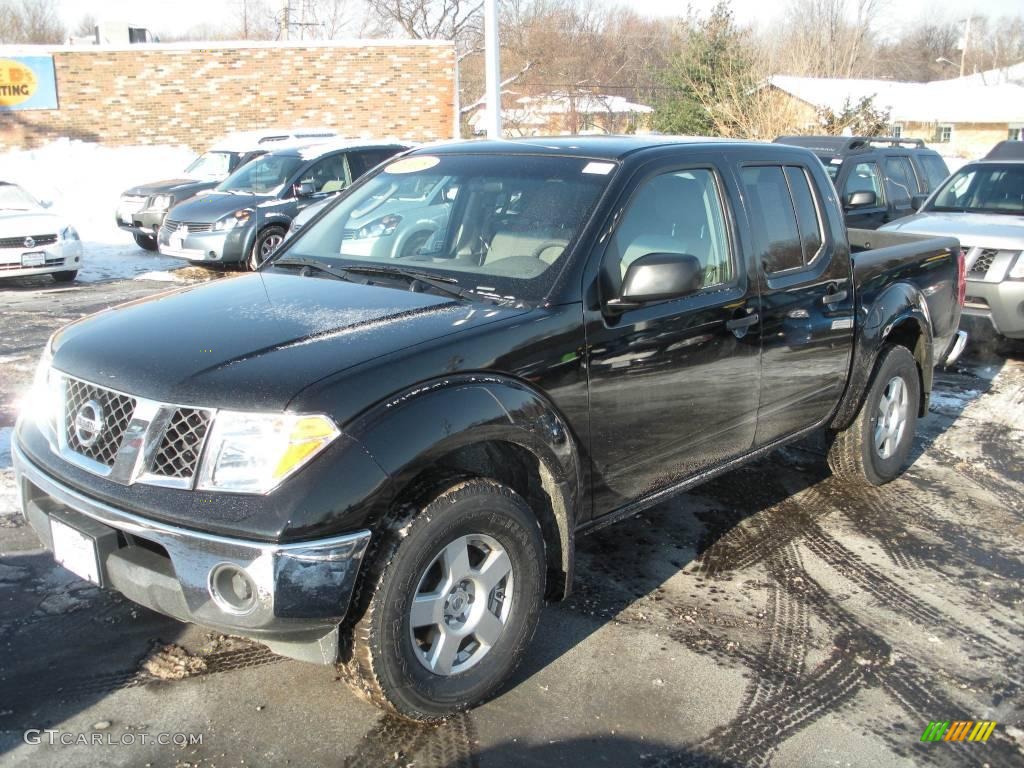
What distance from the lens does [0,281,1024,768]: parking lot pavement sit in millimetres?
3150

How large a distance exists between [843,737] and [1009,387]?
6002mm

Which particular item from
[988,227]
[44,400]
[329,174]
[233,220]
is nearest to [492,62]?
[329,174]

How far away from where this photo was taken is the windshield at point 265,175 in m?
14.0

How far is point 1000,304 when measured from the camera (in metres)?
8.67

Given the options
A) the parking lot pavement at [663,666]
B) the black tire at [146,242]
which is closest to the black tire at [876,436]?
the parking lot pavement at [663,666]

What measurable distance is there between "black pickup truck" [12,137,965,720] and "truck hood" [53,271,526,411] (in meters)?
0.01

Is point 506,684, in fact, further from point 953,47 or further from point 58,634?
point 953,47

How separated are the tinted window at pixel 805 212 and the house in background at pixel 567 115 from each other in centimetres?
2866

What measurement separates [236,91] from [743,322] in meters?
25.5

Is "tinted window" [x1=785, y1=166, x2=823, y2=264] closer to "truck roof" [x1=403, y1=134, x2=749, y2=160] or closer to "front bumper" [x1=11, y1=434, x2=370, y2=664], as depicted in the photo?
"truck roof" [x1=403, y1=134, x2=749, y2=160]

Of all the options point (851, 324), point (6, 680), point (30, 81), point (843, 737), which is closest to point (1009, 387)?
point (851, 324)

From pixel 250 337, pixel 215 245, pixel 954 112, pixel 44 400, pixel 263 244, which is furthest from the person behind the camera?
pixel 954 112

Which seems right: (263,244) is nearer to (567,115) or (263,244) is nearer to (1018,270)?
(1018,270)

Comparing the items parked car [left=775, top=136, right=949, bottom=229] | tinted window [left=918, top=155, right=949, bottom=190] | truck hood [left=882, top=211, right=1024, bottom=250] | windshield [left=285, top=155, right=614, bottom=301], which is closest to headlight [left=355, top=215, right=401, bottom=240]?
windshield [left=285, top=155, right=614, bottom=301]
